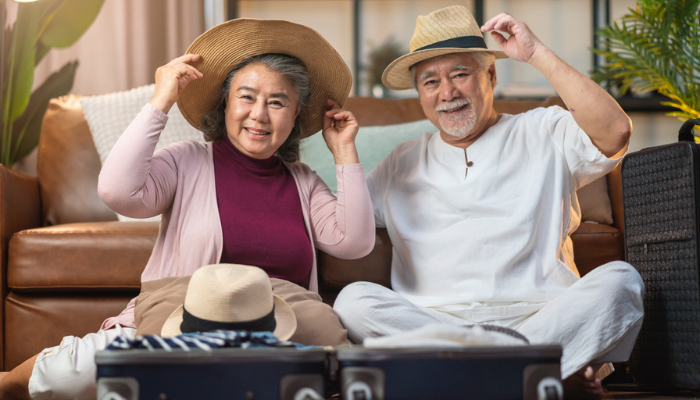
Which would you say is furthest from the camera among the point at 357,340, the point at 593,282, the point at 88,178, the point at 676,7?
the point at 676,7

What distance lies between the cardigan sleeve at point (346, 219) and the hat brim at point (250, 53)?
0.96 feet

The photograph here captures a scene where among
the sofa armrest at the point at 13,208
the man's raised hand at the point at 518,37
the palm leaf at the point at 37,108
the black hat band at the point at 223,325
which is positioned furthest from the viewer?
the palm leaf at the point at 37,108

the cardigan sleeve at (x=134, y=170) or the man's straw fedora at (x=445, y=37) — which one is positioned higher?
the man's straw fedora at (x=445, y=37)

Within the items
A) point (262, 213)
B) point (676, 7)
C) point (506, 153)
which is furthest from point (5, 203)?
point (676, 7)

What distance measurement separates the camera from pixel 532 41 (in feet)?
5.32

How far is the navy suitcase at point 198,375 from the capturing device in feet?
3.06

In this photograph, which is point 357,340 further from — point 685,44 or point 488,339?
point 685,44

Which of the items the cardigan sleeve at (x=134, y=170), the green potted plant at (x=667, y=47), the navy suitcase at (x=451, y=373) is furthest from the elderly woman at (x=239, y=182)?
the green potted plant at (x=667, y=47)

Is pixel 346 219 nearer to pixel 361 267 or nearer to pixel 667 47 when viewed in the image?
pixel 361 267

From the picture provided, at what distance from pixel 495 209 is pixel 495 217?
0.02m

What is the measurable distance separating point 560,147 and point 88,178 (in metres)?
1.77

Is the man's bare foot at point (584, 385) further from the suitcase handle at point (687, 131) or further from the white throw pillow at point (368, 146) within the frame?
the white throw pillow at point (368, 146)

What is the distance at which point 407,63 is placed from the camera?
184 centimetres

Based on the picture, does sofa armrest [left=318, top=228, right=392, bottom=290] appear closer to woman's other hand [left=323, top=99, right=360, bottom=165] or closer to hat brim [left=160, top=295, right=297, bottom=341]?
woman's other hand [left=323, top=99, right=360, bottom=165]
